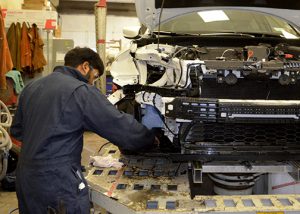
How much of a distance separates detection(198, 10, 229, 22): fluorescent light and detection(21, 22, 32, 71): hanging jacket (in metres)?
3.95

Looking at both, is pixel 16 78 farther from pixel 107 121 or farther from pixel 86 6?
pixel 86 6

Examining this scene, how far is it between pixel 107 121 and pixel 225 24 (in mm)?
1925

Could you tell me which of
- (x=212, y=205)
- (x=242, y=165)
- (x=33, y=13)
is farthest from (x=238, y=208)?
(x=33, y=13)

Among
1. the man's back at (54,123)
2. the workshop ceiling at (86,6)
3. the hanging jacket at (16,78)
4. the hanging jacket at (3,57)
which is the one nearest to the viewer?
the man's back at (54,123)

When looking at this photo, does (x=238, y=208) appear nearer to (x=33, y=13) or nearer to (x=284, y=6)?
(x=284, y=6)

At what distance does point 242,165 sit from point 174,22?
1.64 meters

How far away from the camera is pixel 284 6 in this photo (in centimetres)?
327

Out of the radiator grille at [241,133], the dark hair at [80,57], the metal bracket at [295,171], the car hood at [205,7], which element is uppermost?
the car hood at [205,7]

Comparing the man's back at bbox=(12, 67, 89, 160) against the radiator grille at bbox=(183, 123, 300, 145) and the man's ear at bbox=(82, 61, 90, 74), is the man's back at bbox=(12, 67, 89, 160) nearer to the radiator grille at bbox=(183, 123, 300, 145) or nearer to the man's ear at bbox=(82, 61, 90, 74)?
the man's ear at bbox=(82, 61, 90, 74)

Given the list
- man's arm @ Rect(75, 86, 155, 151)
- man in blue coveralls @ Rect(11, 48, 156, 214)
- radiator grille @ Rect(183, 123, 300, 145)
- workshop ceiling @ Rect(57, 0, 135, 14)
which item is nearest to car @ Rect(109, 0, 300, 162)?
radiator grille @ Rect(183, 123, 300, 145)

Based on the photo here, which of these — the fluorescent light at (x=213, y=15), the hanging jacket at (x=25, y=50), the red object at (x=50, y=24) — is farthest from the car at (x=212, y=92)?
the red object at (x=50, y=24)

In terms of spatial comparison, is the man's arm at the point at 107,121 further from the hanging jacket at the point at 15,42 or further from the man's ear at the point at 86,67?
the hanging jacket at the point at 15,42

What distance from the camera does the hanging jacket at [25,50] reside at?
20.9 ft

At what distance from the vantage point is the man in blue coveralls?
2049mm
